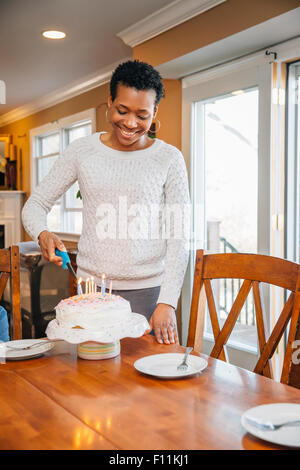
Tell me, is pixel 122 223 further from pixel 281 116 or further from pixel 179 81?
pixel 179 81

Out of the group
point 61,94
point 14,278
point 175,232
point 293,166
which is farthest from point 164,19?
point 61,94

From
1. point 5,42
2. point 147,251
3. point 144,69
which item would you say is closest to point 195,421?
point 147,251

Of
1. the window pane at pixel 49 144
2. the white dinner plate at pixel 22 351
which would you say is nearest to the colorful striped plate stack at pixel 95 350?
the white dinner plate at pixel 22 351

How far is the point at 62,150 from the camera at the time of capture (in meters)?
6.04

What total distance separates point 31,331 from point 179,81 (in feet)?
7.02

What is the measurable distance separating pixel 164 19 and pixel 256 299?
2301 millimetres

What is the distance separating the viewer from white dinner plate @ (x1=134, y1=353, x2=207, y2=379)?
1.11 meters

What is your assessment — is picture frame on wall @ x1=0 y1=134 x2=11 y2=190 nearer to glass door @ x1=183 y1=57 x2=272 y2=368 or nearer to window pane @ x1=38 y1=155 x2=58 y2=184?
window pane @ x1=38 y1=155 x2=58 y2=184

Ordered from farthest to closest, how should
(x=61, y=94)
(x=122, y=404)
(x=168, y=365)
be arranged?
1. (x=61, y=94)
2. (x=168, y=365)
3. (x=122, y=404)

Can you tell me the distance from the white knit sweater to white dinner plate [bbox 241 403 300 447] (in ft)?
2.37

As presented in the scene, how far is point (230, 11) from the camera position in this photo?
8.56 feet

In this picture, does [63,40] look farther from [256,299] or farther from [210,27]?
[256,299]

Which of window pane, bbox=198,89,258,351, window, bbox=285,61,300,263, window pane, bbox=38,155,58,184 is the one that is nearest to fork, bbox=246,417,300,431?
window, bbox=285,61,300,263

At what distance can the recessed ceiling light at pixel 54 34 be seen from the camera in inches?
144
